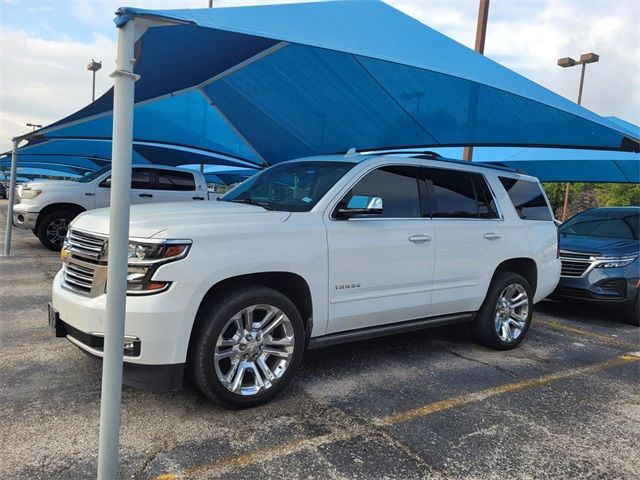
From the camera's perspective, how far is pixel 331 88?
23.5 ft

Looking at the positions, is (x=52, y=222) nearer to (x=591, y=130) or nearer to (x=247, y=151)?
(x=247, y=151)

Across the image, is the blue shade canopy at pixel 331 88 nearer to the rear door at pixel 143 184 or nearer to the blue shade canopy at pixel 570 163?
the rear door at pixel 143 184

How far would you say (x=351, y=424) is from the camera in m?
3.50

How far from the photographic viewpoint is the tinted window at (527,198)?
5.75 m

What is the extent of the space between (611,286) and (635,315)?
2.00 feet

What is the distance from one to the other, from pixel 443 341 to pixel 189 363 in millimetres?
A: 3255

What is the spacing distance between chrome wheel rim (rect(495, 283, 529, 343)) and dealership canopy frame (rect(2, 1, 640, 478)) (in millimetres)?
1904

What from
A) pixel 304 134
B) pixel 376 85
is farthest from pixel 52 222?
pixel 376 85

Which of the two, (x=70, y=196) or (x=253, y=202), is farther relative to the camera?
(x=70, y=196)

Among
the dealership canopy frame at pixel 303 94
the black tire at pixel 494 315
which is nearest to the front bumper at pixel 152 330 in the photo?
the dealership canopy frame at pixel 303 94

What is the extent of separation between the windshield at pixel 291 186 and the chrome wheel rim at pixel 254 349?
91cm

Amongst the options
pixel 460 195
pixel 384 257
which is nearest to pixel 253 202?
pixel 384 257

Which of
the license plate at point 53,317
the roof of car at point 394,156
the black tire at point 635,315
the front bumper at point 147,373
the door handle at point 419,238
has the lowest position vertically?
the black tire at point 635,315

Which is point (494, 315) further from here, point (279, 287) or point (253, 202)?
point (253, 202)
